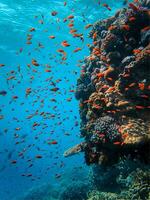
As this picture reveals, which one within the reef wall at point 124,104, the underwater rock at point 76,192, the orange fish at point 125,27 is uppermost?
the orange fish at point 125,27

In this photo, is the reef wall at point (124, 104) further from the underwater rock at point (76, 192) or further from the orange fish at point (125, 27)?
the underwater rock at point (76, 192)

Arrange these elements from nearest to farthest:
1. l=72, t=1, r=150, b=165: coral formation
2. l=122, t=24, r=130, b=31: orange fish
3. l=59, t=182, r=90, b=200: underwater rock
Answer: l=72, t=1, r=150, b=165: coral formation → l=122, t=24, r=130, b=31: orange fish → l=59, t=182, r=90, b=200: underwater rock

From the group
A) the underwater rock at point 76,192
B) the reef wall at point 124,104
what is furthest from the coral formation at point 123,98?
the underwater rock at point 76,192

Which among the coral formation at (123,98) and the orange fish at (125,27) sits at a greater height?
the orange fish at (125,27)

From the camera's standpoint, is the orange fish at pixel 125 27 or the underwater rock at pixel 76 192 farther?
the underwater rock at pixel 76 192

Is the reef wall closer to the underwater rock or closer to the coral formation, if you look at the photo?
the coral formation

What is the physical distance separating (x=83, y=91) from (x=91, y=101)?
10.8 ft

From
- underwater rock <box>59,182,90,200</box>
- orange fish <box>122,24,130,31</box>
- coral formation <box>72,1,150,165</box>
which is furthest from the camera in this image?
underwater rock <box>59,182,90,200</box>

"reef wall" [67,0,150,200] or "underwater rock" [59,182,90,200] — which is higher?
"reef wall" [67,0,150,200]

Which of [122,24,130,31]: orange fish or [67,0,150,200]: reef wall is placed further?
[122,24,130,31]: orange fish

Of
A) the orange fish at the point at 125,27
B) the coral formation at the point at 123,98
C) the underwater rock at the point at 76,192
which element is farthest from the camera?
the underwater rock at the point at 76,192

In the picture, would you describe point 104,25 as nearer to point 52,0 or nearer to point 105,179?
point 105,179

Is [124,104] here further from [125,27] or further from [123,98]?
[125,27]

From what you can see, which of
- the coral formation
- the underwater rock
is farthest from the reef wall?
the underwater rock
